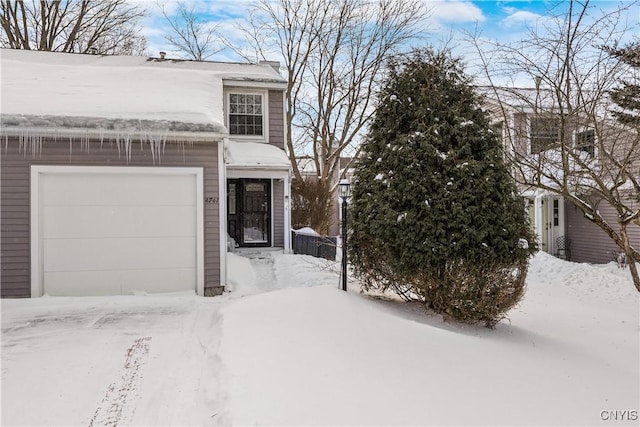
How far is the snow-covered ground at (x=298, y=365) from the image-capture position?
3.04m

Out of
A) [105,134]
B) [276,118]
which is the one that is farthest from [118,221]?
[276,118]

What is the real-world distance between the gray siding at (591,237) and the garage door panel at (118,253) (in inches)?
468

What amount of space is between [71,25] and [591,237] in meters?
20.9

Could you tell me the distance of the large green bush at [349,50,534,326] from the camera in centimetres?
512

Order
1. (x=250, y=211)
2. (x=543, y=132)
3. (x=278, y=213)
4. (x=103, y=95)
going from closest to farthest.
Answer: (x=103, y=95)
(x=543, y=132)
(x=278, y=213)
(x=250, y=211)

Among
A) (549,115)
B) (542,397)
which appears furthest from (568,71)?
(542,397)

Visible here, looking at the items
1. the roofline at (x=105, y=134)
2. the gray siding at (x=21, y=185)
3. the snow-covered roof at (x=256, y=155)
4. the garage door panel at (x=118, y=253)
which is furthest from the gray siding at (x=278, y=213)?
the gray siding at (x=21, y=185)

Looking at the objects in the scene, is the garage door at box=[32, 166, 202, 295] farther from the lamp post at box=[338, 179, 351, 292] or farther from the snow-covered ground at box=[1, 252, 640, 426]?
the lamp post at box=[338, 179, 351, 292]

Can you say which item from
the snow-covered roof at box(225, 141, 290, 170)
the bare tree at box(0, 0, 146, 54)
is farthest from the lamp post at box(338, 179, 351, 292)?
the bare tree at box(0, 0, 146, 54)

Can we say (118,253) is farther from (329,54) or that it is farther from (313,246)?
(329,54)

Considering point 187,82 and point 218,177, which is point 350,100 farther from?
point 218,177

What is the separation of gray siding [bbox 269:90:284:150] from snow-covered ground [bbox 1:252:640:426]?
22.5ft

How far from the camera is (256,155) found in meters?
11.3

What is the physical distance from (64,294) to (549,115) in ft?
26.1
